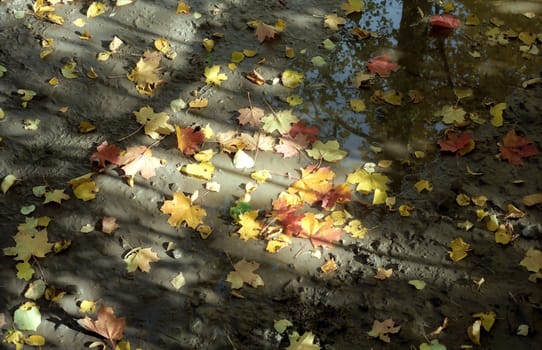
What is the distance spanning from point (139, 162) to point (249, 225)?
36.9 inches

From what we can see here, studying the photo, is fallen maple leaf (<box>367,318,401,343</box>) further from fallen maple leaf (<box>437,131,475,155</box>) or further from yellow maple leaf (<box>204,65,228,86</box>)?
yellow maple leaf (<box>204,65,228,86</box>)

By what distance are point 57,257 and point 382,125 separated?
2.37 metres

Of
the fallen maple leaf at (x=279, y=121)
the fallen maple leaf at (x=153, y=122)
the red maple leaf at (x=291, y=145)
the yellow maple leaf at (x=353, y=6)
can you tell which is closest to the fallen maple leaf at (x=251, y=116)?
the fallen maple leaf at (x=279, y=121)

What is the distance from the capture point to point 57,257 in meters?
3.46

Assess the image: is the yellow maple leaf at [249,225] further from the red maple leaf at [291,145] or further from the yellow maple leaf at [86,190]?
the yellow maple leaf at [86,190]

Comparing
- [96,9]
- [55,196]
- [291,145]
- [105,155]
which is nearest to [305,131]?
[291,145]

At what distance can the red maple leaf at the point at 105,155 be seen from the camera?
3938mm

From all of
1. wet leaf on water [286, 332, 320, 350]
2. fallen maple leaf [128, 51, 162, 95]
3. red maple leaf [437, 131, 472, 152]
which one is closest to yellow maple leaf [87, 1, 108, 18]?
fallen maple leaf [128, 51, 162, 95]

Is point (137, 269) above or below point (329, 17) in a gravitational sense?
below

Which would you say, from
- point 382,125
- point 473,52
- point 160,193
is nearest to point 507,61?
point 473,52

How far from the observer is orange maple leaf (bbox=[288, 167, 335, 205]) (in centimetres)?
371

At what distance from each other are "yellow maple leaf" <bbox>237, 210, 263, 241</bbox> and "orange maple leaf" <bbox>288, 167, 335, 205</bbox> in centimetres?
32

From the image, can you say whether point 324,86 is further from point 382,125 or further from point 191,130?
point 191,130

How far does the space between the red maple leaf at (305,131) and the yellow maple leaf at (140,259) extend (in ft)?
4.32
